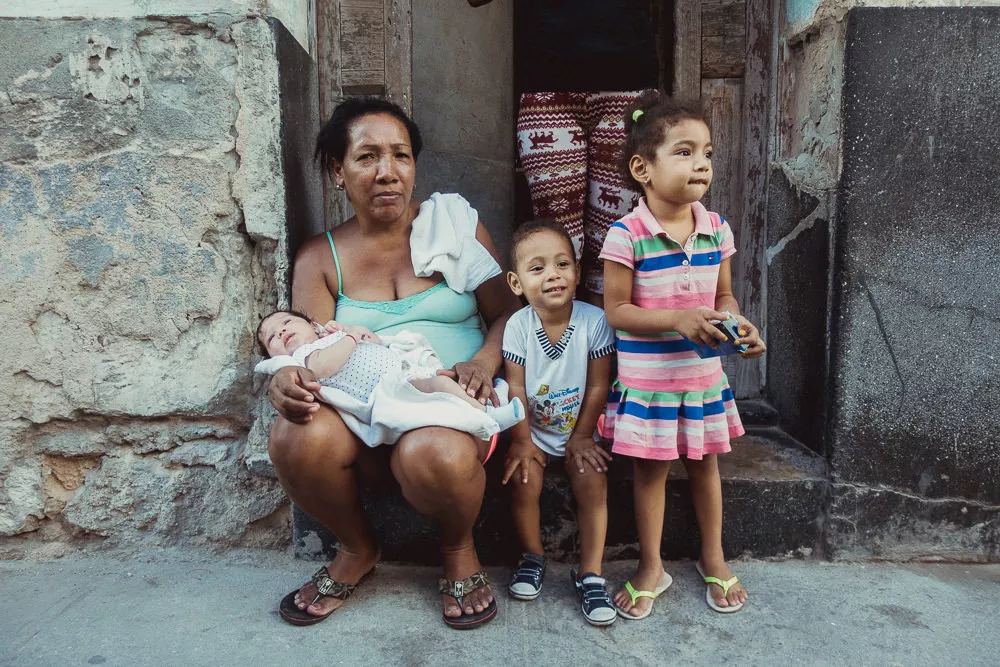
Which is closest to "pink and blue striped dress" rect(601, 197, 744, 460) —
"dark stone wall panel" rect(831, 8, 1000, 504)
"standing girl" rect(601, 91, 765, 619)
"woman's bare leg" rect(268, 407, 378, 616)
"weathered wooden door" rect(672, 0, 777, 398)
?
"standing girl" rect(601, 91, 765, 619)

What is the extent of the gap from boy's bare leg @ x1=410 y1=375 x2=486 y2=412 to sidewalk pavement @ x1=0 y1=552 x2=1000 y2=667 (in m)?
0.54

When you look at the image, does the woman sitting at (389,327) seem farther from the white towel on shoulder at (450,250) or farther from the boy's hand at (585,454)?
the boy's hand at (585,454)

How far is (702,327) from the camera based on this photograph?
1.77 m

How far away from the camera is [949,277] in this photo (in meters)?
2.12

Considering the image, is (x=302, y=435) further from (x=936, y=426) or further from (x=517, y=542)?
Answer: (x=936, y=426)

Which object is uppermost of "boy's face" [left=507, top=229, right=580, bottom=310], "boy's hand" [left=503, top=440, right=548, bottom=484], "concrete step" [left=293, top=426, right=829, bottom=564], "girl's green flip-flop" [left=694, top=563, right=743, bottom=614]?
"boy's face" [left=507, top=229, right=580, bottom=310]

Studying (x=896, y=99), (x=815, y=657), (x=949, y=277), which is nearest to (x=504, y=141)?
(x=896, y=99)

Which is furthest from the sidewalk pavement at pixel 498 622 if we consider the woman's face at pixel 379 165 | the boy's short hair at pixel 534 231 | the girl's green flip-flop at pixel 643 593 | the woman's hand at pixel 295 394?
the woman's face at pixel 379 165

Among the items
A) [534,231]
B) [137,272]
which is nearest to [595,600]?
[534,231]

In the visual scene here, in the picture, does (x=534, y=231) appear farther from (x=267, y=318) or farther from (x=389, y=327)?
(x=267, y=318)

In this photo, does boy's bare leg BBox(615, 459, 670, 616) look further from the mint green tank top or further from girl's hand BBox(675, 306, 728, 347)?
the mint green tank top

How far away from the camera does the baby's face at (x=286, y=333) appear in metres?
1.99

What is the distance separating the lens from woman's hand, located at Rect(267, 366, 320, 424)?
6.03 feet

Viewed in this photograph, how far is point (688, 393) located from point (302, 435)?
97 cm
